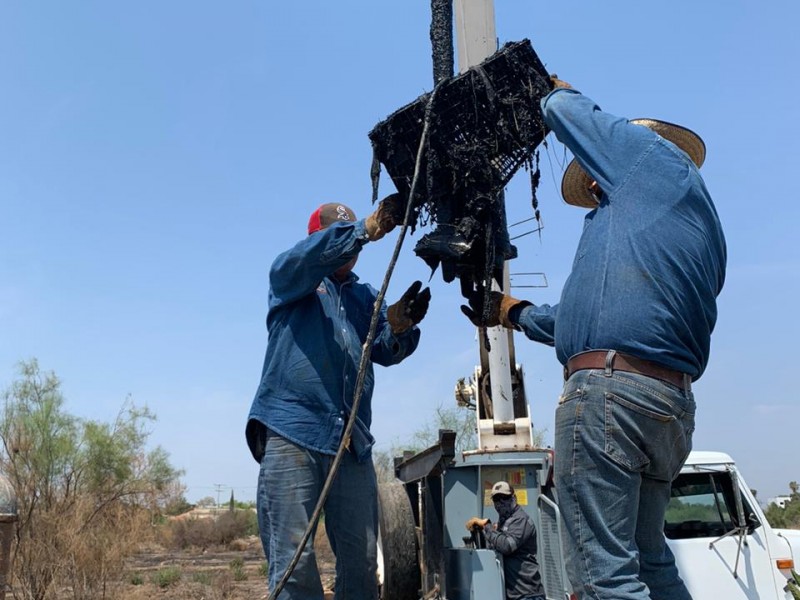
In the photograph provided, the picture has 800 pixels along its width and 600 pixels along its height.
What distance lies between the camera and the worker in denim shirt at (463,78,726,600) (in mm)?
2043

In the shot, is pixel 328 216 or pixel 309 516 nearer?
pixel 309 516

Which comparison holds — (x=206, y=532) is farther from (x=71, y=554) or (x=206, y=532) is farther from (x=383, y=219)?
(x=383, y=219)

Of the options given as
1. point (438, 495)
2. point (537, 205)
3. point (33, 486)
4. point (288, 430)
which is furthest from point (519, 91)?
point (33, 486)

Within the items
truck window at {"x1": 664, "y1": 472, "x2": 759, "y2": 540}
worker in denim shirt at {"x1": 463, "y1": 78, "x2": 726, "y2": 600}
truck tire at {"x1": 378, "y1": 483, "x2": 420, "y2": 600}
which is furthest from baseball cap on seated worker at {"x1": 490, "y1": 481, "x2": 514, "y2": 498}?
worker in denim shirt at {"x1": 463, "y1": 78, "x2": 726, "y2": 600}

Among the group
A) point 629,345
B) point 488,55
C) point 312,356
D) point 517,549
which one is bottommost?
point 517,549

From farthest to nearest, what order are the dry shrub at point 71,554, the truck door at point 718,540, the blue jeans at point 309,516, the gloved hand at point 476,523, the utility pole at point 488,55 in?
Result: 1. the dry shrub at point 71,554
2. the utility pole at point 488,55
3. the gloved hand at point 476,523
4. the truck door at point 718,540
5. the blue jeans at point 309,516

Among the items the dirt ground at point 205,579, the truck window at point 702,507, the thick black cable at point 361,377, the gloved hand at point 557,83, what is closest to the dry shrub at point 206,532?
the dirt ground at point 205,579

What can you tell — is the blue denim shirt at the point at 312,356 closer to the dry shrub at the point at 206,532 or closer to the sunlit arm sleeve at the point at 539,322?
the sunlit arm sleeve at the point at 539,322

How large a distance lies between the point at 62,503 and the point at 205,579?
156 inches

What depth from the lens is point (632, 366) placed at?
2.09 meters

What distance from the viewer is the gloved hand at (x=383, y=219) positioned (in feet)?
9.86

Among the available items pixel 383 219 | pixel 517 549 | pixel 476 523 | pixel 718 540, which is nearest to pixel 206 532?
pixel 476 523

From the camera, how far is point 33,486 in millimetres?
10398

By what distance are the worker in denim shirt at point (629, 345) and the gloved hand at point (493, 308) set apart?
89 centimetres
